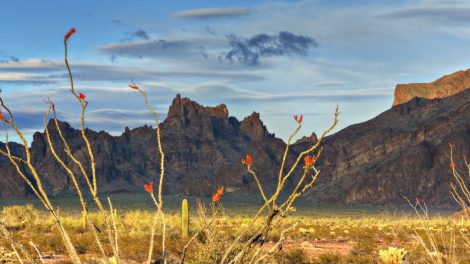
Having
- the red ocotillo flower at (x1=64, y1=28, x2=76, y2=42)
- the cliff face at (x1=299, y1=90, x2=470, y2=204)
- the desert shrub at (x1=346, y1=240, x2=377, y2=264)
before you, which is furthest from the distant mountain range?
the red ocotillo flower at (x1=64, y1=28, x2=76, y2=42)

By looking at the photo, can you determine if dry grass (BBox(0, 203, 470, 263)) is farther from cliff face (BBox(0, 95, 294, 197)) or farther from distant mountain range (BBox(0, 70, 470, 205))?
cliff face (BBox(0, 95, 294, 197))

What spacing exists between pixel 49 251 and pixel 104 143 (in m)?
158

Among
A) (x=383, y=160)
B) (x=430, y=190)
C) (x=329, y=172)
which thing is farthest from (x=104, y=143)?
(x=430, y=190)

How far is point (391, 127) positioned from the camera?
490 feet

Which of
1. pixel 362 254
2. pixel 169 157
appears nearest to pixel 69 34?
pixel 362 254

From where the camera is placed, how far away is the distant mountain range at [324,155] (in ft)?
395

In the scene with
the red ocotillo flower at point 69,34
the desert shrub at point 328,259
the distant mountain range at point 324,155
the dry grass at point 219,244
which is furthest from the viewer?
the distant mountain range at point 324,155

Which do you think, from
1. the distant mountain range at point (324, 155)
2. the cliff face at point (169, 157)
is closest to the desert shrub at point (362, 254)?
the distant mountain range at point (324, 155)

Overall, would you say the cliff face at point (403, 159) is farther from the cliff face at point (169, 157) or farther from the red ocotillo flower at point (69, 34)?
the red ocotillo flower at point (69, 34)

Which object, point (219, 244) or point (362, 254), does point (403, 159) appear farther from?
point (219, 244)

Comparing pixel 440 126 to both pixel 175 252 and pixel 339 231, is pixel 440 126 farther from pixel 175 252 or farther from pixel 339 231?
pixel 175 252

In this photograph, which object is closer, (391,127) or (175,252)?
(175,252)

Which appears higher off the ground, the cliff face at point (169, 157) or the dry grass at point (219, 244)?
the cliff face at point (169, 157)

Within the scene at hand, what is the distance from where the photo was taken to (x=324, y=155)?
14825cm
